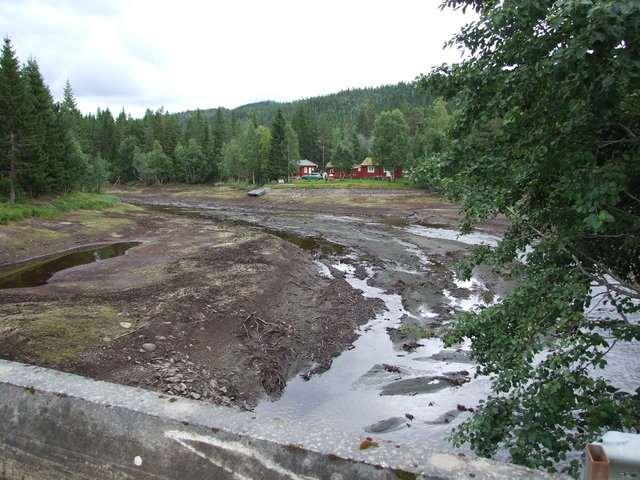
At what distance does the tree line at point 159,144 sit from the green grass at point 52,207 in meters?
2.04

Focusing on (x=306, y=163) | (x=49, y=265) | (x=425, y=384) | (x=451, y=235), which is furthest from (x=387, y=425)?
(x=306, y=163)

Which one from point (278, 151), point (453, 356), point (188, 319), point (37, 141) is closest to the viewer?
point (453, 356)

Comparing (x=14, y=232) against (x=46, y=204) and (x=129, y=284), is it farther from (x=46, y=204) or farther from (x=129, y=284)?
(x=129, y=284)

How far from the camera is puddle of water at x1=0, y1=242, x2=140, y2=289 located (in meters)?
23.2

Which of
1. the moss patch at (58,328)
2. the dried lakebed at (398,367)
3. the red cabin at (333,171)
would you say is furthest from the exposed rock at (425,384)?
the red cabin at (333,171)

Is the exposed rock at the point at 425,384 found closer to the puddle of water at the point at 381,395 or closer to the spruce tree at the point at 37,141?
the puddle of water at the point at 381,395

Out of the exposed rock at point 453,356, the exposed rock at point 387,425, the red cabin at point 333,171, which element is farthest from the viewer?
the red cabin at point 333,171

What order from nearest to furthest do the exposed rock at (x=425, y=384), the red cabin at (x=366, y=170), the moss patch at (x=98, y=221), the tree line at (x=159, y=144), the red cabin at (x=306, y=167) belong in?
the exposed rock at (x=425, y=384) → the moss patch at (x=98, y=221) → the tree line at (x=159, y=144) → the red cabin at (x=366, y=170) → the red cabin at (x=306, y=167)

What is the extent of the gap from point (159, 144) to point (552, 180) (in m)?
116

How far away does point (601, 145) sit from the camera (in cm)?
530

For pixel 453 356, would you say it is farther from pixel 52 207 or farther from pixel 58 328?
pixel 52 207

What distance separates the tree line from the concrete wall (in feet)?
151

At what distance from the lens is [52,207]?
45.1 meters

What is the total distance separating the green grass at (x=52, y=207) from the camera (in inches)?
1457
